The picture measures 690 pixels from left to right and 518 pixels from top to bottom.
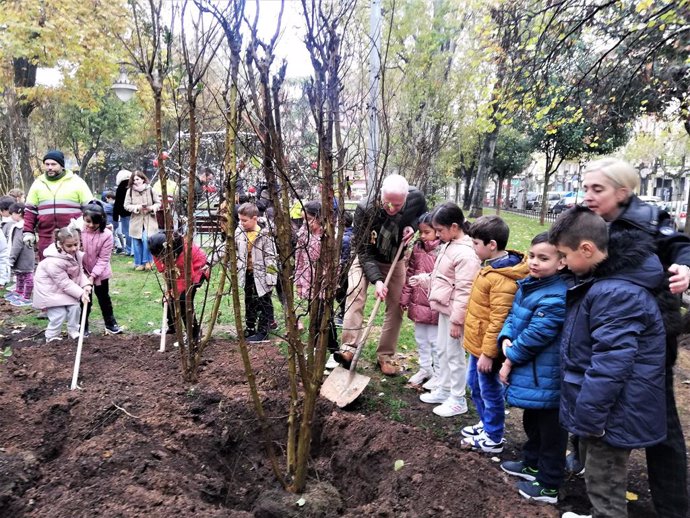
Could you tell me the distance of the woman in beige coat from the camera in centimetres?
792

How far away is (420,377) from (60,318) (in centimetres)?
356

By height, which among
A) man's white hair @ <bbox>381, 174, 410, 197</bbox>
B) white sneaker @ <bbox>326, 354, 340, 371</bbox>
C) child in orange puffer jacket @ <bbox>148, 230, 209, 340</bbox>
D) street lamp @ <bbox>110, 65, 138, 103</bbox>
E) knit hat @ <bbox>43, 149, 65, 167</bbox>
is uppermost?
street lamp @ <bbox>110, 65, 138, 103</bbox>

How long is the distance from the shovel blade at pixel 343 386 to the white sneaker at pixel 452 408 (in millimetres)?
574

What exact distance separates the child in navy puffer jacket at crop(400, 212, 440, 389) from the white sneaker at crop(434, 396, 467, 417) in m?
0.37

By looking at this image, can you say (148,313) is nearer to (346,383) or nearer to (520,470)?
(346,383)

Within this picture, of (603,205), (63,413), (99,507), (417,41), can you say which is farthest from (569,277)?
(417,41)

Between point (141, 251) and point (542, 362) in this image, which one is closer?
point (542, 362)

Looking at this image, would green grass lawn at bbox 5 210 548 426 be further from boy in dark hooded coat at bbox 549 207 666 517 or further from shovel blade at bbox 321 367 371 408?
boy in dark hooded coat at bbox 549 207 666 517

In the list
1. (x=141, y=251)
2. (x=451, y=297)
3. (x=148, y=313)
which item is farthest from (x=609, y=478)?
(x=141, y=251)

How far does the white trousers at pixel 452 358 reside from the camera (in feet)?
11.9

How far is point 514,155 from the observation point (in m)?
21.9

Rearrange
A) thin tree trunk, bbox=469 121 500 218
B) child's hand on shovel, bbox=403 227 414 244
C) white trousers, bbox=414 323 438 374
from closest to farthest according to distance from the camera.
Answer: child's hand on shovel, bbox=403 227 414 244
white trousers, bbox=414 323 438 374
thin tree trunk, bbox=469 121 500 218

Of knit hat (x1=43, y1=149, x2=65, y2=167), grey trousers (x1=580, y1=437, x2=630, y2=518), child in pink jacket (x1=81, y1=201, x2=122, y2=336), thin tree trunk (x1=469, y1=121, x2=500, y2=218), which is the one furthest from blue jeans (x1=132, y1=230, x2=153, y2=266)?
thin tree trunk (x1=469, y1=121, x2=500, y2=218)

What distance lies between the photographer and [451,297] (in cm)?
364
